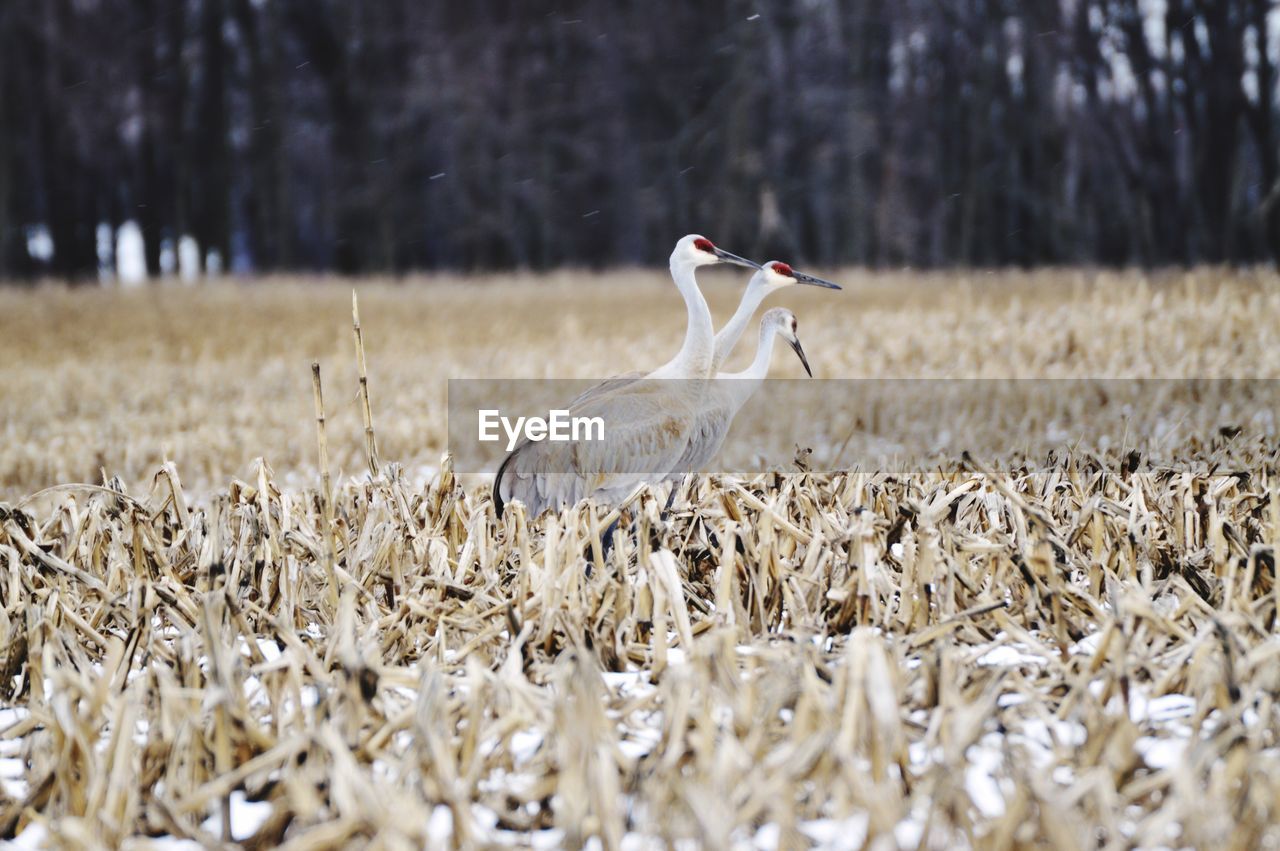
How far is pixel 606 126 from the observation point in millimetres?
27625

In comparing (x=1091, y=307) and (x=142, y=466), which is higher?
(x=1091, y=307)

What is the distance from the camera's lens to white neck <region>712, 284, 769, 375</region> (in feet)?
12.3

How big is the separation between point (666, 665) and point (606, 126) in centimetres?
2567

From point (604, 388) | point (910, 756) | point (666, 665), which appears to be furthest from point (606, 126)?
point (910, 756)

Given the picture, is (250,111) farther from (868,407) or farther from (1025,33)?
(868,407)

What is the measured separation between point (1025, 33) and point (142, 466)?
15.7m

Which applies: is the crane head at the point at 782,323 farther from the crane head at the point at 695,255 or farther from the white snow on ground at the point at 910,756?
the white snow on ground at the point at 910,756

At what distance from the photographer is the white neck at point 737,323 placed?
3.74m

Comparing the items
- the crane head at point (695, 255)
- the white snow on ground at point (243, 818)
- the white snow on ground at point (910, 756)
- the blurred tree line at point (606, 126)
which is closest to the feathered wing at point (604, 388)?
the crane head at point (695, 255)

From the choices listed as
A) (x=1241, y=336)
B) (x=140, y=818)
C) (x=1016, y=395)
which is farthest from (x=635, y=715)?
(x=1241, y=336)

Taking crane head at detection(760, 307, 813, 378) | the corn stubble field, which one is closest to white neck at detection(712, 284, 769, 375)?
crane head at detection(760, 307, 813, 378)

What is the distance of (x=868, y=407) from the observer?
8344 millimetres

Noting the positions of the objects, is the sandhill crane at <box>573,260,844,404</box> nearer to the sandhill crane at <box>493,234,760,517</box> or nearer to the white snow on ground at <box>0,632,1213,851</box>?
the sandhill crane at <box>493,234,760,517</box>

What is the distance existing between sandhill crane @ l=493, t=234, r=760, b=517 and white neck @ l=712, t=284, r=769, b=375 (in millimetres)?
69
